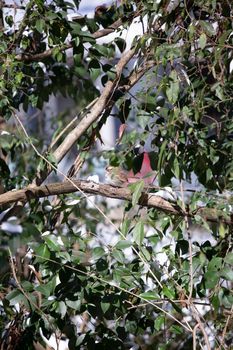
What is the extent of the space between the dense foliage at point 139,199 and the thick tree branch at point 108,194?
12 mm

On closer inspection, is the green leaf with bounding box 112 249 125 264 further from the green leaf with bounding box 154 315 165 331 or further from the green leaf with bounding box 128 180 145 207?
the green leaf with bounding box 154 315 165 331

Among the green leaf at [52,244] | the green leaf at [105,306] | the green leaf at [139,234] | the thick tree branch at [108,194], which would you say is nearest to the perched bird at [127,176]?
the thick tree branch at [108,194]

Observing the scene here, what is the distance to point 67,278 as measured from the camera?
3.16m

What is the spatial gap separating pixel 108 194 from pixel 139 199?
0.13 meters

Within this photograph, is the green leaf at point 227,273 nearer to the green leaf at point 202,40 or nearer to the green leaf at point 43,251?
the green leaf at point 43,251

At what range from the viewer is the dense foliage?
317cm

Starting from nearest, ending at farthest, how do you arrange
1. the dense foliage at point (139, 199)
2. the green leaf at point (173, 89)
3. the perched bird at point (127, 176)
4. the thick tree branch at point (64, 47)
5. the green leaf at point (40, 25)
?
the dense foliage at point (139, 199), the green leaf at point (173, 89), the perched bird at point (127, 176), the green leaf at point (40, 25), the thick tree branch at point (64, 47)

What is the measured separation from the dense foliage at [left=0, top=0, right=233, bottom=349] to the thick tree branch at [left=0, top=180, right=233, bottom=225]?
0.01m

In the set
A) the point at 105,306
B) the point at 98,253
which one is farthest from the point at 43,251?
the point at 105,306

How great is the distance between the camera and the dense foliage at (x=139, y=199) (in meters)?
3.17

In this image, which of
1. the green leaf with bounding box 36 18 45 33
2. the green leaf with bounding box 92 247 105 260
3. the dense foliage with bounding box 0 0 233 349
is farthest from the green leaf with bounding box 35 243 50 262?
the green leaf with bounding box 36 18 45 33

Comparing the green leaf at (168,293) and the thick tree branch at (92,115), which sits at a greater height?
the thick tree branch at (92,115)

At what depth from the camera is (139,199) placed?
322 cm

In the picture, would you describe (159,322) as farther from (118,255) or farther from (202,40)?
(202,40)
